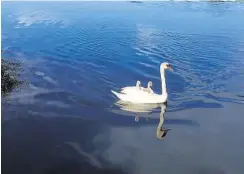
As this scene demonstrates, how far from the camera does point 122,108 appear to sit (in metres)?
17.8

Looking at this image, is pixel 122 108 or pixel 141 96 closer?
pixel 122 108

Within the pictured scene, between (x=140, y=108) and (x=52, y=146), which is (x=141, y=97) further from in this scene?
(x=52, y=146)

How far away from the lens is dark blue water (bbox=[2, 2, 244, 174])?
44.1 ft

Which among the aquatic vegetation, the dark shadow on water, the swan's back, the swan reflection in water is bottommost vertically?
the aquatic vegetation

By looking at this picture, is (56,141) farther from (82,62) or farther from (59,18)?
(59,18)

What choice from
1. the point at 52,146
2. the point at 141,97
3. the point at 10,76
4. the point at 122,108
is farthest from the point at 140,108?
the point at 10,76

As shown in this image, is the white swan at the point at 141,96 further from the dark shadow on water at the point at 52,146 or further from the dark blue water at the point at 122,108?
the dark shadow on water at the point at 52,146

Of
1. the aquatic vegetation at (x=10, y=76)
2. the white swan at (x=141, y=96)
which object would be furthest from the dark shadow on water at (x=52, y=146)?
the aquatic vegetation at (x=10, y=76)

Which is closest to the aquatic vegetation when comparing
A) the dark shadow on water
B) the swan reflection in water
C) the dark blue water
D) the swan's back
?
the dark blue water

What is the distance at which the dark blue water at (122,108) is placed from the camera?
1343cm

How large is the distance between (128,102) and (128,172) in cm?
596

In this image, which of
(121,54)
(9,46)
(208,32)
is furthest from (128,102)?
(208,32)

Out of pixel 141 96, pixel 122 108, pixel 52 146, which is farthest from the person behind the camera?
pixel 141 96

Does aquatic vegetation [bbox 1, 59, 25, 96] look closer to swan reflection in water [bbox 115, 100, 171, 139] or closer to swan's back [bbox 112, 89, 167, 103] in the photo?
swan reflection in water [bbox 115, 100, 171, 139]
